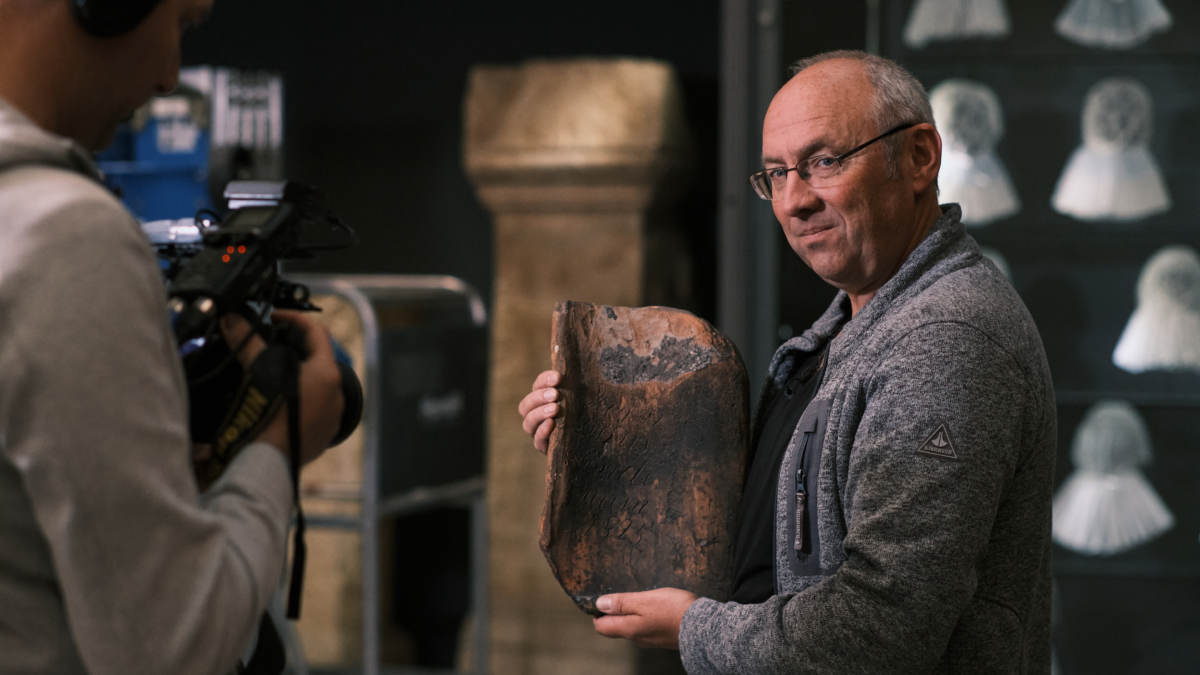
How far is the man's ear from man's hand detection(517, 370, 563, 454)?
0.47 m

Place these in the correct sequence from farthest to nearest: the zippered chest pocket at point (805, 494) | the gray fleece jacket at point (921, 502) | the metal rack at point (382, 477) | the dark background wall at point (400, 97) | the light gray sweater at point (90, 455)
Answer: the dark background wall at point (400, 97) < the metal rack at point (382, 477) < the zippered chest pocket at point (805, 494) < the gray fleece jacket at point (921, 502) < the light gray sweater at point (90, 455)

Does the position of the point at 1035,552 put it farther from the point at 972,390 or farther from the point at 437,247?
the point at 437,247

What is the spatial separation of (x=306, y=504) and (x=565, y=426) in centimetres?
223

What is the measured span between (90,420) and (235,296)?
18 cm

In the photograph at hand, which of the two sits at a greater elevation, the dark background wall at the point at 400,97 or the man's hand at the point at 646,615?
the dark background wall at the point at 400,97

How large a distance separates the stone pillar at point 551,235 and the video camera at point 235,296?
7.40 feet

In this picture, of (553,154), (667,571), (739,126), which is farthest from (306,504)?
(667,571)

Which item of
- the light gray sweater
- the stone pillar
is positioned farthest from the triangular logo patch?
the stone pillar

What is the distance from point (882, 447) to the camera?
1.09 meters

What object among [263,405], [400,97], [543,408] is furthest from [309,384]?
[400,97]

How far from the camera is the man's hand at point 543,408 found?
1.31 meters

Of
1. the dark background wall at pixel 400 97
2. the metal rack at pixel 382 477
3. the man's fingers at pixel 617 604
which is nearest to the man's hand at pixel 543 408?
the man's fingers at pixel 617 604

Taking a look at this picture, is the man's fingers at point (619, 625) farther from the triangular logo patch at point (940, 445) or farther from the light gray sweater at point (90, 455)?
the light gray sweater at point (90, 455)

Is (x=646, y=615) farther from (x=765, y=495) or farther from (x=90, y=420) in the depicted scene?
(x=90, y=420)
